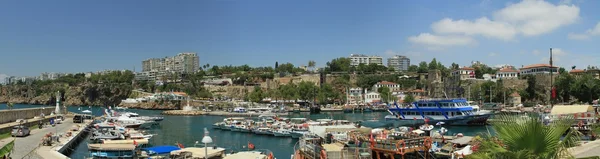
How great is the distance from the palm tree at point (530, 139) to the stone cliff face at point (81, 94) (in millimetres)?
138739

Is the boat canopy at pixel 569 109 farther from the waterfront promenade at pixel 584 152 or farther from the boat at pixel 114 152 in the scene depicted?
the boat at pixel 114 152

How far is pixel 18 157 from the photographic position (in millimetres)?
22875

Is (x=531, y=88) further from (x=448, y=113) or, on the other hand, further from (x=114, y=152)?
(x=114, y=152)

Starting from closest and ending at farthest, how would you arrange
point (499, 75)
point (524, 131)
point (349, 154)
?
1. point (524, 131)
2. point (349, 154)
3. point (499, 75)

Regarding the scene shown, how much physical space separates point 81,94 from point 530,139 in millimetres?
151698

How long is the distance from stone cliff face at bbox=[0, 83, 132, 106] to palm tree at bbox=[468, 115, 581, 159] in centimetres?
13874

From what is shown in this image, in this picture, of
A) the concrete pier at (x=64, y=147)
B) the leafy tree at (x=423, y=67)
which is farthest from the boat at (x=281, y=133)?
the leafy tree at (x=423, y=67)

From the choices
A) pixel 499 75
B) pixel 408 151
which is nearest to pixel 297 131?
pixel 408 151

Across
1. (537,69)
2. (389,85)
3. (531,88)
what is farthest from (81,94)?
(537,69)

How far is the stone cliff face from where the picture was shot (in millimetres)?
133125

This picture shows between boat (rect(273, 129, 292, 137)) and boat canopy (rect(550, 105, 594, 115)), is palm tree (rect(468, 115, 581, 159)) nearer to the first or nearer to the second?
boat (rect(273, 129, 292, 137))

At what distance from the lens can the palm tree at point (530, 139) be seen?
4.53 metres

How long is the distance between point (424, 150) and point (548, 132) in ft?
38.8

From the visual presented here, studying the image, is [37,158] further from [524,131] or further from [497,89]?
[497,89]
